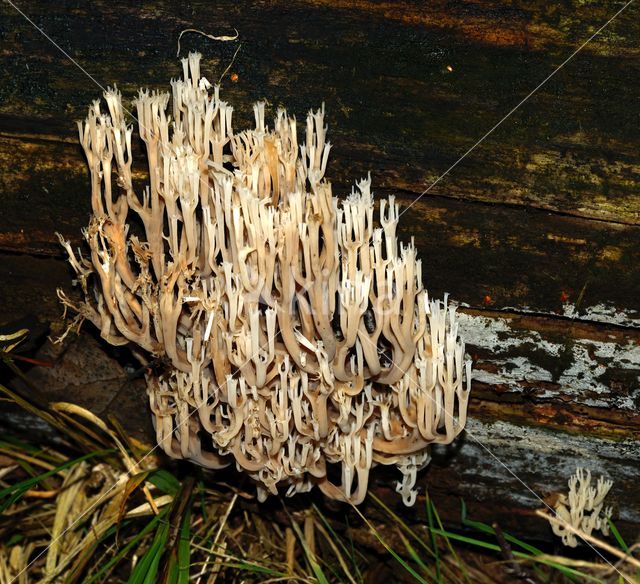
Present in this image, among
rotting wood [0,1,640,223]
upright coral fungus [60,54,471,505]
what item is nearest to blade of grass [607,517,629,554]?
upright coral fungus [60,54,471,505]

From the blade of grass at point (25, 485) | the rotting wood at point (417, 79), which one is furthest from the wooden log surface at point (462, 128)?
the blade of grass at point (25, 485)

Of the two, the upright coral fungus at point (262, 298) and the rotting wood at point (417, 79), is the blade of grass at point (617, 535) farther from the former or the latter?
the rotting wood at point (417, 79)

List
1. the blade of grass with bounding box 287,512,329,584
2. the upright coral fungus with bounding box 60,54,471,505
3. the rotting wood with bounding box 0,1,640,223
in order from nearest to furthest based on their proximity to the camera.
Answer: the upright coral fungus with bounding box 60,54,471,505 → the rotting wood with bounding box 0,1,640,223 → the blade of grass with bounding box 287,512,329,584

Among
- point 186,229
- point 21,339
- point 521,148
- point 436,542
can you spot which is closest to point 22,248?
point 21,339

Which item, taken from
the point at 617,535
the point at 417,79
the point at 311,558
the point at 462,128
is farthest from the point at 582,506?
the point at 417,79

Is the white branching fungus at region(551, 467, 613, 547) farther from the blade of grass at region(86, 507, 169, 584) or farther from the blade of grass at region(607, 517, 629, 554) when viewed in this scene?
the blade of grass at region(86, 507, 169, 584)

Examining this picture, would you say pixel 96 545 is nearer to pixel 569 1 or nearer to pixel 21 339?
pixel 21 339
